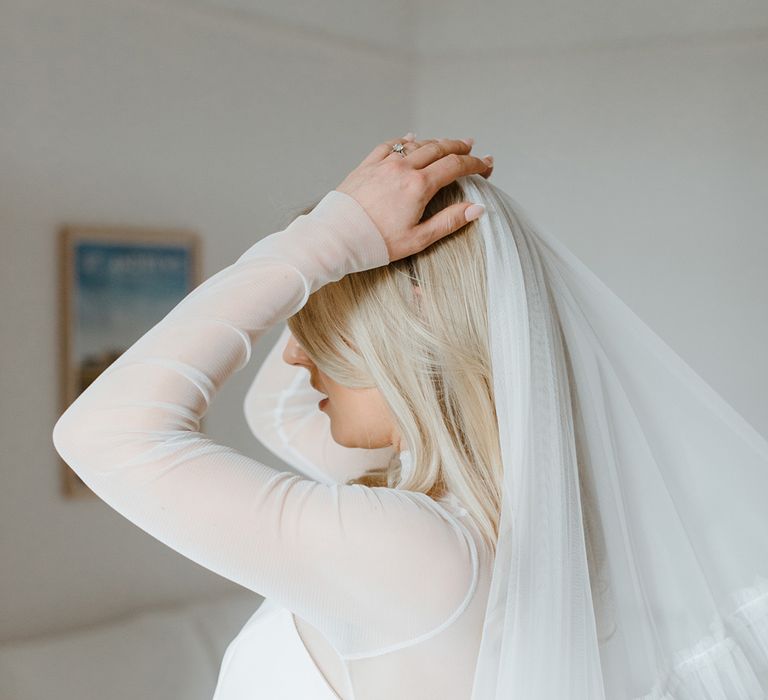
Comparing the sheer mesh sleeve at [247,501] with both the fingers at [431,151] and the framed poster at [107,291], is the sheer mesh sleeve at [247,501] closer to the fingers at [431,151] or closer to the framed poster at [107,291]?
the fingers at [431,151]

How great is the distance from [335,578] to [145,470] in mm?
191

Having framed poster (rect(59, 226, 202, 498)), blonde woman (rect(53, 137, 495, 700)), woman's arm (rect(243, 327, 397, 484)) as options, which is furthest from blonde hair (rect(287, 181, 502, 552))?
framed poster (rect(59, 226, 202, 498))

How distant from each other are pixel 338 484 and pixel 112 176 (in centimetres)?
168

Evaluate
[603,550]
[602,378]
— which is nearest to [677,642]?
[603,550]

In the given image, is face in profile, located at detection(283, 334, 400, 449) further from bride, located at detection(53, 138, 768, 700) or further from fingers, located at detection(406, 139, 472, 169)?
fingers, located at detection(406, 139, 472, 169)

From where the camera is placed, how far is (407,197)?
2.93 ft

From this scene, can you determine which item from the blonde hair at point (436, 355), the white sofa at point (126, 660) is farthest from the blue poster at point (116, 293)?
the blonde hair at point (436, 355)

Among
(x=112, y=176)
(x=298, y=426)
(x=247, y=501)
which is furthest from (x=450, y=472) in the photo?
(x=112, y=176)

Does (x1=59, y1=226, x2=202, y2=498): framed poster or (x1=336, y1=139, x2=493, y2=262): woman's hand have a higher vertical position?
(x1=336, y1=139, x2=493, y2=262): woman's hand

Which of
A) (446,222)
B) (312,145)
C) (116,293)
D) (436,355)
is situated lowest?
(116,293)

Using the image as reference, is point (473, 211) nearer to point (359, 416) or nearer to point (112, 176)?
point (359, 416)

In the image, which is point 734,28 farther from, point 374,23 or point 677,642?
point 677,642

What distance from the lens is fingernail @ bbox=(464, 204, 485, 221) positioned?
0.91 m

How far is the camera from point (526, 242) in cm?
97
